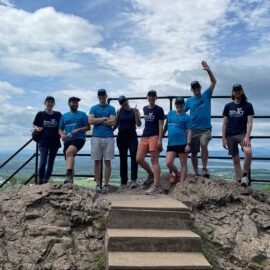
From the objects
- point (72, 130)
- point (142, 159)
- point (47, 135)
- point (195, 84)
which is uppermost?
point (195, 84)

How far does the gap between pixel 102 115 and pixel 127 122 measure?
46 centimetres

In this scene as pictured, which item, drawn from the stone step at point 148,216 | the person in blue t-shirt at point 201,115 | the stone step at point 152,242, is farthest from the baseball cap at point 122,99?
the stone step at point 152,242

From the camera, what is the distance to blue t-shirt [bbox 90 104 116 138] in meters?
6.65

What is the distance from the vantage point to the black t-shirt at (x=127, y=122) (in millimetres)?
6754

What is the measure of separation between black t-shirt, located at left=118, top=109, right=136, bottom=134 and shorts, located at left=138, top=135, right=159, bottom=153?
1.10ft

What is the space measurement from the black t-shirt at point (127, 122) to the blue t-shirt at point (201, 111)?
3.39 feet

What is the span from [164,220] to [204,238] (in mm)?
643

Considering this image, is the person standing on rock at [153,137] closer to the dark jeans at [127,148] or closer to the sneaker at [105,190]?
the dark jeans at [127,148]

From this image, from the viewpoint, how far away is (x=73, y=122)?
21.7 ft

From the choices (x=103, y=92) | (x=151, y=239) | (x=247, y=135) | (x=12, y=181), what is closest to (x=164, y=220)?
(x=151, y=239)

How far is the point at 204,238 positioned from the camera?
5.22 metres

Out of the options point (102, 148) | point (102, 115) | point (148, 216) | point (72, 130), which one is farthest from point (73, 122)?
point (148, 216)

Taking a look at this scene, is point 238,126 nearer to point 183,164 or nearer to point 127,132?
point 183,164

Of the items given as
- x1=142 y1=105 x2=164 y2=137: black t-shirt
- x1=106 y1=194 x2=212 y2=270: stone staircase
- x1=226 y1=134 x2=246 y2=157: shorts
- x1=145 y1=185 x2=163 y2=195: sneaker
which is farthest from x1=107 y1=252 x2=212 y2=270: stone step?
x1=142 y1=105 x2=164 y2=137: black t-shirt
